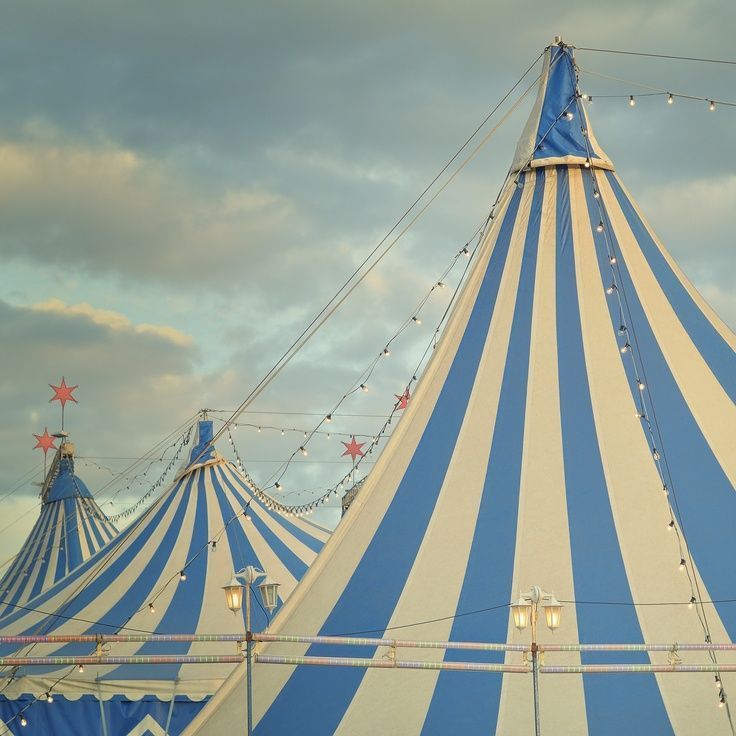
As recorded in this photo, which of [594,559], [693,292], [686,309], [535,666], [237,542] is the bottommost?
[535,666]

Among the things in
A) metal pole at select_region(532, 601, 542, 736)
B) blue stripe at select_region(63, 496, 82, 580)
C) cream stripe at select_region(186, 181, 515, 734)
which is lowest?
metal pole at select_region(532, 601, 542, 736)

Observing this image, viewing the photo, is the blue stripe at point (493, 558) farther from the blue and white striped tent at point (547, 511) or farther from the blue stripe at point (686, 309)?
the blue stripe at point (686, 309)

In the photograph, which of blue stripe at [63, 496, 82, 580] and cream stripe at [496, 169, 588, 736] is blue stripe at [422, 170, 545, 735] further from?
blue stripe at [63, 496, 82, 580]

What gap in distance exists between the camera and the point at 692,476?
22.9 ft

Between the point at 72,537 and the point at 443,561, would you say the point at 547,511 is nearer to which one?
the point at 443,561

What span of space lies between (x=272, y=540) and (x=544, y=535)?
6.95m

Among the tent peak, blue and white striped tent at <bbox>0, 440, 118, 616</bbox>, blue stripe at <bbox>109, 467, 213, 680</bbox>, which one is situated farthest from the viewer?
blue and white striped tent at <bbox>0, 440, 118, 616</bbox>

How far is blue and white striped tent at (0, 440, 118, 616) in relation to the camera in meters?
17.7

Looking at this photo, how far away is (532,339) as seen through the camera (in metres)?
7.66

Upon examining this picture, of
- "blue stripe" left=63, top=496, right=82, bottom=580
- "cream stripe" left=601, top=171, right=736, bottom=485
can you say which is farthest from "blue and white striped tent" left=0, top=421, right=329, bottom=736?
"blue stripe" left=63, top=496, right=82, bottom=580

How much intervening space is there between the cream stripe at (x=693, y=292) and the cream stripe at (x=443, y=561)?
3.96 ft

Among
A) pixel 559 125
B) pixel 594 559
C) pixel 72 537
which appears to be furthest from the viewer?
pixel 72 537

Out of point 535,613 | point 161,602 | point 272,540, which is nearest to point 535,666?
point 535,613

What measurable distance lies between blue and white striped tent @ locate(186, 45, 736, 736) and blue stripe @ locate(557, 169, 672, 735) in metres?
0.01
